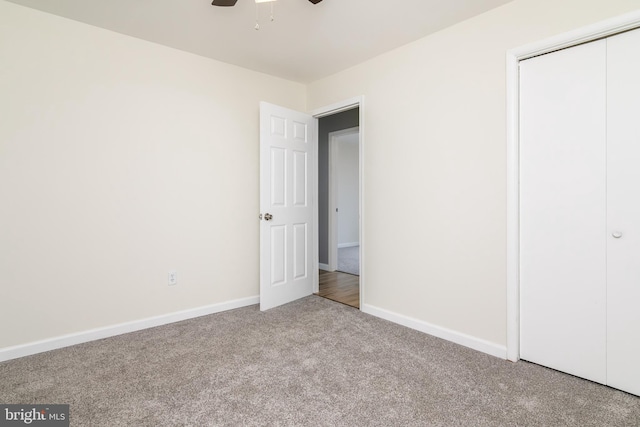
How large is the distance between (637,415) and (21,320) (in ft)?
12.3

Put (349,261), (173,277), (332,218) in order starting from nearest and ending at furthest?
(173,277) < (332,218) < (349,261)

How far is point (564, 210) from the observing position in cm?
203

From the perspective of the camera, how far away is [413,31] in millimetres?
2602

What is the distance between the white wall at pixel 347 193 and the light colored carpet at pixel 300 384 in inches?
204

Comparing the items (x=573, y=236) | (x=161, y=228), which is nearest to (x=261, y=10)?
(x=161, y=228)

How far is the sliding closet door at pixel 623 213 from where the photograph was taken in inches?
70.6

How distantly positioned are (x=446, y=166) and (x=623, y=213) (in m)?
1.09

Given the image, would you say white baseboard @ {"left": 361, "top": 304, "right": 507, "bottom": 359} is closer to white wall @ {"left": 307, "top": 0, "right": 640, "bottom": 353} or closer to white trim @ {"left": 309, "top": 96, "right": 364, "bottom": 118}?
white wall @ {"left": 307, "top": 0, "right": 640, "bottom": 353}

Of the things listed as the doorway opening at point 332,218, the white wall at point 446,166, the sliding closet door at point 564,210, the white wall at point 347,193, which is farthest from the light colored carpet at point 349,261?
the sliding closet door at point 564,210

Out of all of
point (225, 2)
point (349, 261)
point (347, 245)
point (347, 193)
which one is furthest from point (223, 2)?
point (347, 245)

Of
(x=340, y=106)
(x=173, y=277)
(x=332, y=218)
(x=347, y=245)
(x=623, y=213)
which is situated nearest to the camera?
(x=623, y=213)

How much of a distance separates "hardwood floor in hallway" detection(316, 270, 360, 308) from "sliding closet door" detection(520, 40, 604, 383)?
1.68 m

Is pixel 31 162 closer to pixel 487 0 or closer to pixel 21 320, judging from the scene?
pixel 21 320

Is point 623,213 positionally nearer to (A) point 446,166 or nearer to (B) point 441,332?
(A) point 446,166
